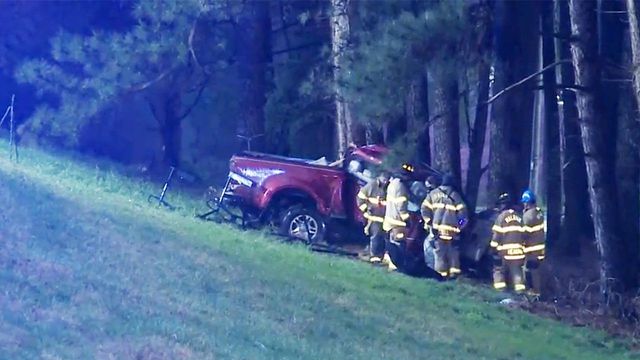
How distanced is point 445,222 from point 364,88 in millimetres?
2238

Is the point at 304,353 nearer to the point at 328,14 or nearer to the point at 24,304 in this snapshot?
the point at 24,304

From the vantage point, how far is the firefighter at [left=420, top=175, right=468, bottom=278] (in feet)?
59.6

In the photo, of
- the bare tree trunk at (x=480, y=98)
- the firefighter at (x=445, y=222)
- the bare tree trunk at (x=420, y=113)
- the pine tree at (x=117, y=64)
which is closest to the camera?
the firefighter at (x=445, y=222)

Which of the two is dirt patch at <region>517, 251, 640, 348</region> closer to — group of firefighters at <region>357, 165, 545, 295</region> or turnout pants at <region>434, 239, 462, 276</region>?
group of firefighters at <region>357, 165, 545, 295</region>

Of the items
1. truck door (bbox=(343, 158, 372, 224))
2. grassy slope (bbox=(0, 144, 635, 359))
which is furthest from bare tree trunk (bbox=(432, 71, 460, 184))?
grassy slope (bbox=(0, 144, 635, 359))

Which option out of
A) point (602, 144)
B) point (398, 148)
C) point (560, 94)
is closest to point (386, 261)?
point (398, 148)

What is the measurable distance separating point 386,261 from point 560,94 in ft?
18.8

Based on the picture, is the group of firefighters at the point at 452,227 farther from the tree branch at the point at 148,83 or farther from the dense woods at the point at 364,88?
the tree branch at the point at 148,83

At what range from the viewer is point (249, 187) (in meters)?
21.4

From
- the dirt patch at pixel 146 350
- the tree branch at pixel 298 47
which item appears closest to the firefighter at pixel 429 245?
the dirt patch at pixel 146 350

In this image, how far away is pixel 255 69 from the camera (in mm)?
28047

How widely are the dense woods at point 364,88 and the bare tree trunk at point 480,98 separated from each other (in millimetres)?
36

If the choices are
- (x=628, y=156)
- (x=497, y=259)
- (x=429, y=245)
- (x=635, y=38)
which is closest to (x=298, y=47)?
(x=628, y=156)

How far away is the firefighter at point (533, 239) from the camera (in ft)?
58.3
